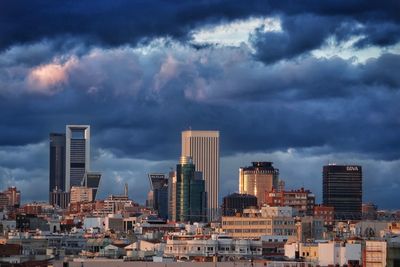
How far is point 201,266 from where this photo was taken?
198 meters

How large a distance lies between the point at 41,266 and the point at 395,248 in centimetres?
4915

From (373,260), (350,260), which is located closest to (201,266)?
(350,260)

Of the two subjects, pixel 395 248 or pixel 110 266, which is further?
pixel 110 266

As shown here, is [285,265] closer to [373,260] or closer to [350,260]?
[350,260]

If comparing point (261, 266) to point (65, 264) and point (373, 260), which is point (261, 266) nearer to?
point (65, 264)

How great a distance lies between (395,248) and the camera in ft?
511

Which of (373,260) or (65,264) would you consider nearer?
(373,260)

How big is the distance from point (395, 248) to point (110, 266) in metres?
46.2

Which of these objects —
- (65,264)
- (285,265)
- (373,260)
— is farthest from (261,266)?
(373,260)

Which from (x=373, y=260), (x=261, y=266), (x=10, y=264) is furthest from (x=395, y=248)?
(x=10, y=264)

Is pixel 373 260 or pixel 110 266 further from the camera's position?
Result: pixel 110 266

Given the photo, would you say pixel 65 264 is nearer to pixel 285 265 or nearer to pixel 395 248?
pixel 285 265

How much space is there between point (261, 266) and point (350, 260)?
956cm

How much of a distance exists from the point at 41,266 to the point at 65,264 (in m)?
5.17
